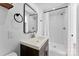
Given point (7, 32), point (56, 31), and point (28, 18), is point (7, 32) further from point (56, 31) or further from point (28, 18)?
point (56, 31)

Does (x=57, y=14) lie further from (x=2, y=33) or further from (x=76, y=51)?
(x=2, y=33)

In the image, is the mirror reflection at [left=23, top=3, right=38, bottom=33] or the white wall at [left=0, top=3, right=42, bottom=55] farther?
the mirror reflection at [left=23, top=3, right=38, bottom=33]

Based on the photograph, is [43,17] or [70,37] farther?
[43,17]

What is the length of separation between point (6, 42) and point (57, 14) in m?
2.33

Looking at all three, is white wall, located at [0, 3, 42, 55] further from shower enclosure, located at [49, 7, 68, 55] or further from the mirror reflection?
shower enclosure, located at [49, 7, 68, 55]

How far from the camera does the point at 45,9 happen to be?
2.36 metres

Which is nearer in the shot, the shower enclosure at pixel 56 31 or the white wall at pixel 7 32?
the white wall at pixel 7 32

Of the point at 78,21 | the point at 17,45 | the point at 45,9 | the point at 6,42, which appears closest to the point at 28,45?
the point at 17,45

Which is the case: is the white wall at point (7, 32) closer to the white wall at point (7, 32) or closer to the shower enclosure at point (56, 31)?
the white wall at point (7, 32)

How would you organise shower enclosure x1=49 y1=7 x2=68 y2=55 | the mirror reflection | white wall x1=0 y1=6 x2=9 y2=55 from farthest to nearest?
shower enclosure x1=49 y1=7 x2=68 y2=55
the mirror reflection
white wall x1=0 y1=6 x2=9 y2=55

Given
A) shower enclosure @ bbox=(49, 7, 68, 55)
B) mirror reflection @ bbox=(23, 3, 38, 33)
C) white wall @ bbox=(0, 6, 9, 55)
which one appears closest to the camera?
white wall @ bbox=(0, 6, 9, 55)

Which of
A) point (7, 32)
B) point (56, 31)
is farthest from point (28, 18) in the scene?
point (56, 31)

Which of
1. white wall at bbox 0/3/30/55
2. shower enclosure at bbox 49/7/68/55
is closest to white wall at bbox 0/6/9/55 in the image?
white wall at bbox 0/3/30/55

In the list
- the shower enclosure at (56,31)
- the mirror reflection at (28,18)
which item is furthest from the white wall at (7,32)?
the shower enclosure at (56,31)
